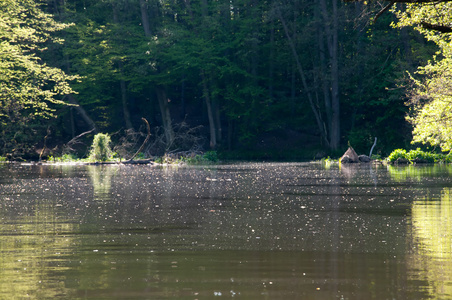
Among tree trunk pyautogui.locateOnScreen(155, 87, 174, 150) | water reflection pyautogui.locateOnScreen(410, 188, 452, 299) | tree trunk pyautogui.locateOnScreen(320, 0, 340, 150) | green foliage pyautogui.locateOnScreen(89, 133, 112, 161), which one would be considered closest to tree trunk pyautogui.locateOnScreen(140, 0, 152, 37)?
tree trunk pyautogui.locateOnScreen(155, 87, 174, 150)

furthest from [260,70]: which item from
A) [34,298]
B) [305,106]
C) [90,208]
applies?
[34,298]

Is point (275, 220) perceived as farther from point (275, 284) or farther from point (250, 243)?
point (275, 284)

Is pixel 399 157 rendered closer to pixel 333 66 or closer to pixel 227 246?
pixel 333 66

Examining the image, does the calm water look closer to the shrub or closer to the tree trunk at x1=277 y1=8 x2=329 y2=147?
the shrub

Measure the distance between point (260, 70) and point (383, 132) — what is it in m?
13.2

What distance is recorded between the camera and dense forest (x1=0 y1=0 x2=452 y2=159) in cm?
4900

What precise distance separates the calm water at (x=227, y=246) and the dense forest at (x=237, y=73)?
32588 millimetres

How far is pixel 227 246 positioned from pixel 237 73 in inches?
1815

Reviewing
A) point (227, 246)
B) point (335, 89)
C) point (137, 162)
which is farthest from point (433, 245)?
point (335, 89)

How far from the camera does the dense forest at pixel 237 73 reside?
49.0 metres

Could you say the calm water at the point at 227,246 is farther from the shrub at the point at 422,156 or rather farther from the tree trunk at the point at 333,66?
the tree trunk at the point at 333,66

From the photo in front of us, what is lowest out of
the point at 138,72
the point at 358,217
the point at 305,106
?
the point at 358,217

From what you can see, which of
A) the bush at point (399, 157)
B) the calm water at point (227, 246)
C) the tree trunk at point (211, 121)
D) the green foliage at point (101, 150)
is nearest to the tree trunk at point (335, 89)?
the bush at point (399, 157)

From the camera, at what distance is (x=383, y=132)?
50.2 m
